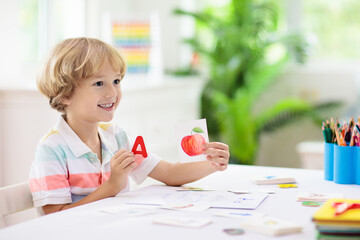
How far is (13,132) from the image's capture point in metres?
3.03

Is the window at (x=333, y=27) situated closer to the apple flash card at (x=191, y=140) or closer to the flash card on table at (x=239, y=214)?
the apple flash card at (x=191, y=140)

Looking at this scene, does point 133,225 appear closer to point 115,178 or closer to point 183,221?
point 183,221

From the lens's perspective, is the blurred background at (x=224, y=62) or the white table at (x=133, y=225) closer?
A: the white table at (x=133, y=225)

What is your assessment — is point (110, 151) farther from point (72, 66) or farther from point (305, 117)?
point (305, 117)

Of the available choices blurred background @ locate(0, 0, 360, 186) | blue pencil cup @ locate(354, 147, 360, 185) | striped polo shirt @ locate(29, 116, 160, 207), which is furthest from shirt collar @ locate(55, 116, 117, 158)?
blurred background @ locate(0, 0, 360, 186)

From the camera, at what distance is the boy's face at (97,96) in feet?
5.95

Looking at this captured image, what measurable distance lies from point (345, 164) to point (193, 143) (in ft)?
1.68

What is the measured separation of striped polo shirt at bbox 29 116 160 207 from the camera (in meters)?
1.66

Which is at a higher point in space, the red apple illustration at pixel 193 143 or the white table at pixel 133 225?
the red apple illustration at pixel 193 143

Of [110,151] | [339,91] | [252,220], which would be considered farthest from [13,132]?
[339,91]

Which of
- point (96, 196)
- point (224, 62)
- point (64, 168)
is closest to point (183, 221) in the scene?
point (96, 196)

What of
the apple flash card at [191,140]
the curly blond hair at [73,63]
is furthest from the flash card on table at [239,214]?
the curly blond hair at [73,63]

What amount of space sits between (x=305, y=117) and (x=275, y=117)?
10.8 inches

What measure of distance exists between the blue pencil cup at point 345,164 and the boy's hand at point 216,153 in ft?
1.23
